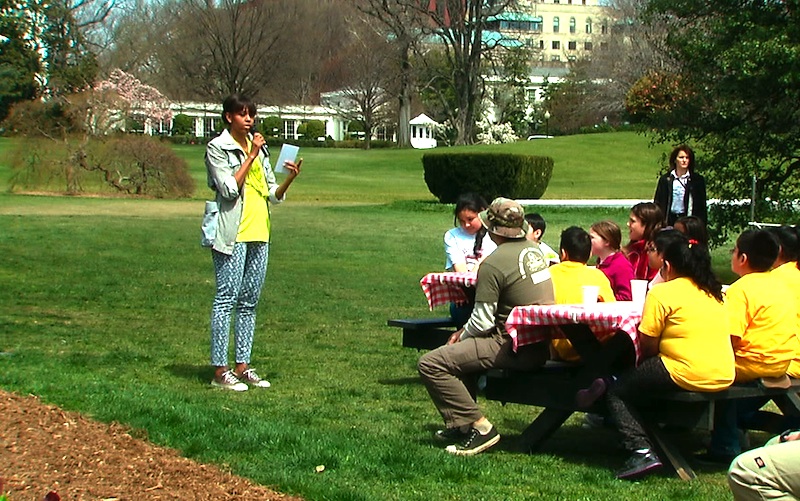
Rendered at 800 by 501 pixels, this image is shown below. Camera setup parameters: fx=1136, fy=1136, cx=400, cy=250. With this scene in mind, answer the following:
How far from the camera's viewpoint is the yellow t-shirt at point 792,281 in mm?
6523

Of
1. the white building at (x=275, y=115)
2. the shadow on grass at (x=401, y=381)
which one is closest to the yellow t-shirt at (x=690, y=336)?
the shadow on grass at (x=401, y=381)

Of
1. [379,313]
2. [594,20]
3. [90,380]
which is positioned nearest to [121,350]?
[90,380]

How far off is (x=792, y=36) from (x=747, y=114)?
4.44 ft

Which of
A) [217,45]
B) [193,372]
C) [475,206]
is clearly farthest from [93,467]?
[217,45]

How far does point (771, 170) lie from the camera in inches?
622

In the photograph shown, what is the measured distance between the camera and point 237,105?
8.15 meters

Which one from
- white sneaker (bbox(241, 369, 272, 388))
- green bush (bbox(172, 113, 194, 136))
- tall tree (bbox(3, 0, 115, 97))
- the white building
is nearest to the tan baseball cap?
white sneaker (bbox(241, 369, 272, 388))

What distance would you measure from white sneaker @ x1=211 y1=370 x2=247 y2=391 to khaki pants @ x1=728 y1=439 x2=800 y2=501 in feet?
15.0

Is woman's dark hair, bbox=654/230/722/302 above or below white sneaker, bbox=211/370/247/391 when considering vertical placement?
above

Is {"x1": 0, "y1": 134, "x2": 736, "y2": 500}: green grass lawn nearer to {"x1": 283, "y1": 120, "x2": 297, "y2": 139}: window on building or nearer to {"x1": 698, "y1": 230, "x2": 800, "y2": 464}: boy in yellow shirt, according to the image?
{"x1": 698, "y1": 230, "x2": 800, "y2": 464}: boy in yellow shirt

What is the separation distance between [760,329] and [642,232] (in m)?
2.20

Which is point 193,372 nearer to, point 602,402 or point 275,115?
point 602,402

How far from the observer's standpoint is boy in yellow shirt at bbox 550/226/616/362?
6.99 m

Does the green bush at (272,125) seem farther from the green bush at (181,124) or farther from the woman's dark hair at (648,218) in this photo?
the woman's dark hair at (648,218)
